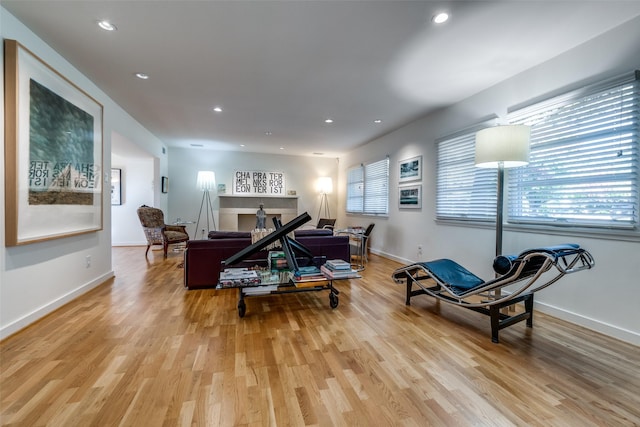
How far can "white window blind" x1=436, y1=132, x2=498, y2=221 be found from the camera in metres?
3.36

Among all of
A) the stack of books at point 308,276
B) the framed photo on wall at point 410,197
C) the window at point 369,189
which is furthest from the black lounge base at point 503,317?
the window at point 369,189

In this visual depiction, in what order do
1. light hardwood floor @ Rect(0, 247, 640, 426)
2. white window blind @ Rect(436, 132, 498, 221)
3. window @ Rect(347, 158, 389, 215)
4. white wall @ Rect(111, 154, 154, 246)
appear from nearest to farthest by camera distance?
light hardwood floor @ Rect(0, 247, 640, 426) → white window blind @ Rect(436, 132, 498, 221) → window @ Rect(347, 158, 389, 215) → white wall @ Rect(111, 154, 154, 246)

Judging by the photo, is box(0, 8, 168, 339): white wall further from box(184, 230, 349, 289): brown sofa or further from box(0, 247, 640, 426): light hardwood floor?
box(184, 230, 349, 289): brown sofa

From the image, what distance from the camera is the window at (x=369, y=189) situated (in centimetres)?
575

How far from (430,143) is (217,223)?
580cm

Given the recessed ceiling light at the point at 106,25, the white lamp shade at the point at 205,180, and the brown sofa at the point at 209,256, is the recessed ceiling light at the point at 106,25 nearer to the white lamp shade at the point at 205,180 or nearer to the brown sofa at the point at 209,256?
the brown sofa at the point at 209,256

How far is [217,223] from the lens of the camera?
745 cm

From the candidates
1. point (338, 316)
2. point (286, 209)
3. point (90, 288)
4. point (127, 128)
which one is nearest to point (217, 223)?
point (286, 209)

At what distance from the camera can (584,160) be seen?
95.4 inches

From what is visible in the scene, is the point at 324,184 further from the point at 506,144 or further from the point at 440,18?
the point at 440,18

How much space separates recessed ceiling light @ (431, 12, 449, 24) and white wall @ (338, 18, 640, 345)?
145cm

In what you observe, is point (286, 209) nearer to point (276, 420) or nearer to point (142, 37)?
point (142, 37)

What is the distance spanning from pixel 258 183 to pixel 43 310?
18.2ft

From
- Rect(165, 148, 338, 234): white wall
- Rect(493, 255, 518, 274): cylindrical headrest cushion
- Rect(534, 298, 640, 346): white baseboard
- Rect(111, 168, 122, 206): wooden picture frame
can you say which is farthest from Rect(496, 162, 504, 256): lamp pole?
Rect(111, 168, 122, 206): wooden picture frame
